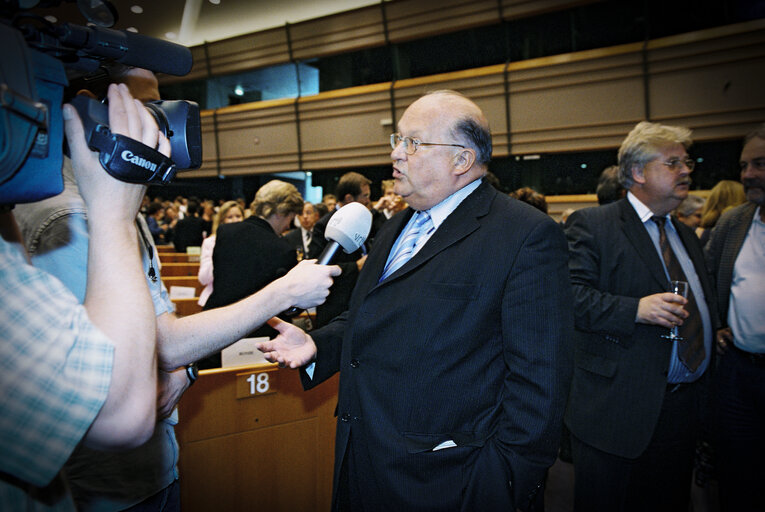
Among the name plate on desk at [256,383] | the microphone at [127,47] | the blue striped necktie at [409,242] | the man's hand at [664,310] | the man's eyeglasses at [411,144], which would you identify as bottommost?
the name plate on desk at [256,383]

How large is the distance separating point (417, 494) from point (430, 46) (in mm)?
9572

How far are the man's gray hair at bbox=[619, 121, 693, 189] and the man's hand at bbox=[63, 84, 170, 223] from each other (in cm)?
225

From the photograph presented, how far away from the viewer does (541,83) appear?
8562 millimetres

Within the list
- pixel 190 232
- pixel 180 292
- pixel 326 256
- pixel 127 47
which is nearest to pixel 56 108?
pixel 127 47

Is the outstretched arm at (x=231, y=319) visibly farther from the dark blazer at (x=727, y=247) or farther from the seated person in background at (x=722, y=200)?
the seated person in background at (x=722, y=200)

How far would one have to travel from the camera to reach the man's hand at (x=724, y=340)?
246cm

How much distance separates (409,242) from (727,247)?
198 centimetres

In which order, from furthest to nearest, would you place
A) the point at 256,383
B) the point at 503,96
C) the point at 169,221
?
the point at 169,221 → the point at 503,96 → the point at 256,383

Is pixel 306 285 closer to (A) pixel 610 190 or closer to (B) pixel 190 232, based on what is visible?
(A) pixel 610 190

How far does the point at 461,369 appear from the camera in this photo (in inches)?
54.4

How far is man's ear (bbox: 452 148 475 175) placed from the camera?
1646 millimetres

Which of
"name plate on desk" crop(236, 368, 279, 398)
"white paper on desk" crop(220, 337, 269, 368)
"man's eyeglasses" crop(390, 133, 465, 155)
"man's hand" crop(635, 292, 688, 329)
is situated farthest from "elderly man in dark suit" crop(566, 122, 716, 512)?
"white paper on desk" crop(220, 337, 269, 368)

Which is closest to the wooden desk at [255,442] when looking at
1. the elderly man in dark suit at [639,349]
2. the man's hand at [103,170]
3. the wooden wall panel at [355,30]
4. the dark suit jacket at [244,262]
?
the dark suit jacket at [244,262]

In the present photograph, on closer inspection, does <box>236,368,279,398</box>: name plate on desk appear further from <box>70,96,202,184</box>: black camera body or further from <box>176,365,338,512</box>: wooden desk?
<box>70,96,202,184</box>: black camera body
